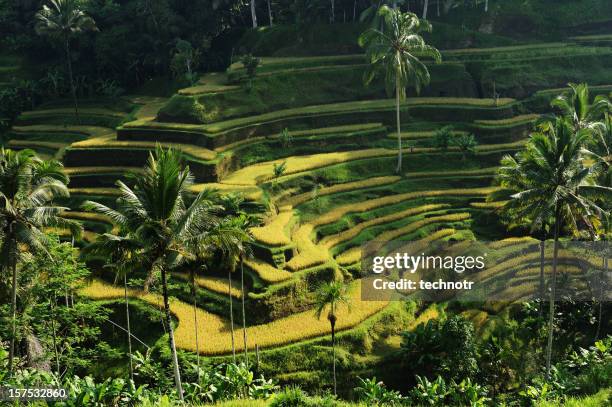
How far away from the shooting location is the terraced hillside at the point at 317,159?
3192 cm

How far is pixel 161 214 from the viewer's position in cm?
1798


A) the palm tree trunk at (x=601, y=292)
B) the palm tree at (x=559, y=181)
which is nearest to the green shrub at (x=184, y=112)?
the palm tree at (x=559, y=181)

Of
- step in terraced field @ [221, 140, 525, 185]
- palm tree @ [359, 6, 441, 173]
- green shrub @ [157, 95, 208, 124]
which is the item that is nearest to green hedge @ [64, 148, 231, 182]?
step in terraced field @ [221, 140, 525, 185]

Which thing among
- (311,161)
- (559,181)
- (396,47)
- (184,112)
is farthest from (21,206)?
(396,47)

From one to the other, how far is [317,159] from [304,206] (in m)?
6.40

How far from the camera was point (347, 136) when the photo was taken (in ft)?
165

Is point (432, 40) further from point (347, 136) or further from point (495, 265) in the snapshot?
point (495, 265)

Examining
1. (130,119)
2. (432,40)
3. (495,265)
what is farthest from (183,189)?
(432,40)

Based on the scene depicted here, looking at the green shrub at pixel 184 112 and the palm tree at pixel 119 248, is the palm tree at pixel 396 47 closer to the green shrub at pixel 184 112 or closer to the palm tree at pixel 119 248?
the green shrub at pixel 184 112

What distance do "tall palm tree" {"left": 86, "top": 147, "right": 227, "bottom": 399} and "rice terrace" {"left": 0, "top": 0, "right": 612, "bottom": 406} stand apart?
7cm

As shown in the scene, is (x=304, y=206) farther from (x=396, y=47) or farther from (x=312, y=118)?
(x=396, y=47)

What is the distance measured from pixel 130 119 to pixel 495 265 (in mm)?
32874

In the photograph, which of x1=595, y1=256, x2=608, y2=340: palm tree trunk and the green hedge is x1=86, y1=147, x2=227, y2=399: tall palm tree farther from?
the green hedge

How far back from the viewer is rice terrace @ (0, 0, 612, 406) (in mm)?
21281
